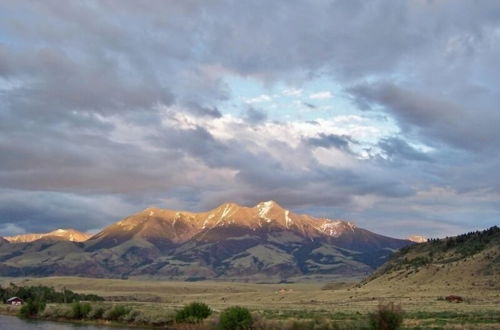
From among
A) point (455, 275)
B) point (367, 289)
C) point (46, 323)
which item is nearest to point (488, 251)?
point (455, 275)

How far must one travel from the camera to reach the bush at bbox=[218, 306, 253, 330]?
73250 mm

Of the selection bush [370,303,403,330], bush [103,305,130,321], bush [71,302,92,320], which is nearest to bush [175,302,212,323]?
bush [103,305,130,321]

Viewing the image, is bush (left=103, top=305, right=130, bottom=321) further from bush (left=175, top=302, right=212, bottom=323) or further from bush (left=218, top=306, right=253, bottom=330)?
bush (left=218, top=306, right=253, bottom=330)

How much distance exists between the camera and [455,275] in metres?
150

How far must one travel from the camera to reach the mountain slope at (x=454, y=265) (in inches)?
5714

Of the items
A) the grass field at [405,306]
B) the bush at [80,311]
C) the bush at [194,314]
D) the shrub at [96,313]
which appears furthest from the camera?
the bush at [80,311]

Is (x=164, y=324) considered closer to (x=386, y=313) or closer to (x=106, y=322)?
(x=106, y=322)

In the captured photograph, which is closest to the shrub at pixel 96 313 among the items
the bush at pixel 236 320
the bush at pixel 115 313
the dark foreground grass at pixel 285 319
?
the dark foreground grass at pixel 285 319

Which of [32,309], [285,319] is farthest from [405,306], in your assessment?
[32,309]

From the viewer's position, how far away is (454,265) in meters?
159

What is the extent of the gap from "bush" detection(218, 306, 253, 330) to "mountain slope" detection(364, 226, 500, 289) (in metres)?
79.6

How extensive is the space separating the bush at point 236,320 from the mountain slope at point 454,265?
79.6 m

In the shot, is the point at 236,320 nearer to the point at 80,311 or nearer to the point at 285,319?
the point at 285,319

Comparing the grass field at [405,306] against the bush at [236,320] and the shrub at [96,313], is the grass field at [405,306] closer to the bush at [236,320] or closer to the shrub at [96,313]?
the bush at [236,320]
